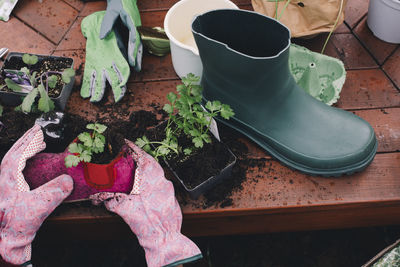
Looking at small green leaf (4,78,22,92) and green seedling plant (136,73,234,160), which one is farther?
small green leaf (4,78,22,92)

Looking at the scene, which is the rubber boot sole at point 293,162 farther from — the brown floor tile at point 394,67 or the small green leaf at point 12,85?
the small green leaf at point 12,85

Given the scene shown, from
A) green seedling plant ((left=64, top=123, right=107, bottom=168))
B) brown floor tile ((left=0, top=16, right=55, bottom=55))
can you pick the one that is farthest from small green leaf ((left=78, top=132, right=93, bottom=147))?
brown floor tile ((left=0, top=16, right=55, bottom=55))

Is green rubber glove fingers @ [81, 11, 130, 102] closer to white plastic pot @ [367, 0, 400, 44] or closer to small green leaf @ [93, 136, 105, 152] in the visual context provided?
small green leaf @ [93, 136, 105, 152]

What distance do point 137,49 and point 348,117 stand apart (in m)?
0.75

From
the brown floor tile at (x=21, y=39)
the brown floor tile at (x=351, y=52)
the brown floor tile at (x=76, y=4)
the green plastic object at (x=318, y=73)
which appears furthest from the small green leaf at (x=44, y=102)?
the brown floor tile at (x=351, y=52)

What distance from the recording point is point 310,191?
1.03 m

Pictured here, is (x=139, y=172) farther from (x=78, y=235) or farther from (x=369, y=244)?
(x=369, y=244)

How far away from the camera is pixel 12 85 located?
111 cm

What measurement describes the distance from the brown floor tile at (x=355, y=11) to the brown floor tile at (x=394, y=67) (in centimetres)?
22

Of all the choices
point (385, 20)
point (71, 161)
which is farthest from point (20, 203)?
point (385, 20)

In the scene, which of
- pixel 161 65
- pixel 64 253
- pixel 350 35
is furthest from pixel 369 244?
pixel 64 253

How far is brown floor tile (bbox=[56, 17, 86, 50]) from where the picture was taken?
55.5 inches

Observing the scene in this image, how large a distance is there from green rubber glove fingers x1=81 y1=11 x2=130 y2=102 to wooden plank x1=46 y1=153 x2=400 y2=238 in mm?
411

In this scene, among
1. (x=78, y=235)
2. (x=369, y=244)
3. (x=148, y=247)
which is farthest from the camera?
(x=369, y=244)
